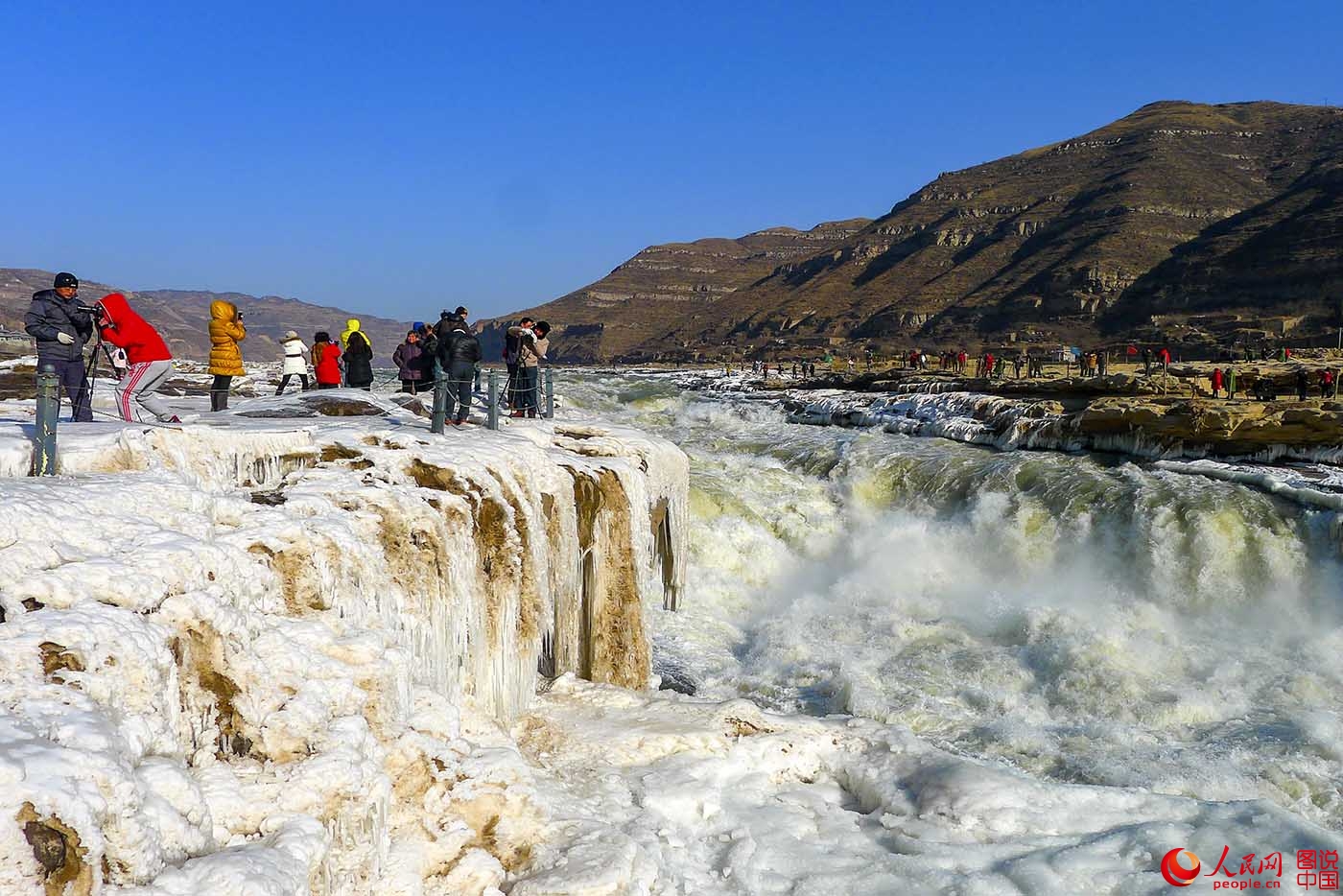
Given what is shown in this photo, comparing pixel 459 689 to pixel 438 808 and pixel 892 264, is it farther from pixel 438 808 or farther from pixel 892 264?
pixel 892 264

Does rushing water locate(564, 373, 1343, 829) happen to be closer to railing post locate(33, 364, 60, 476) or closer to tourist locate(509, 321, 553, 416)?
tourist locate(509, 321, 553, 416)

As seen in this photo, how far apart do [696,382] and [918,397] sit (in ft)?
94.5

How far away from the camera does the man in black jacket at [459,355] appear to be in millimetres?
10359

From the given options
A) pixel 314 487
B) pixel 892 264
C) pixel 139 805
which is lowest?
pixel 139 805

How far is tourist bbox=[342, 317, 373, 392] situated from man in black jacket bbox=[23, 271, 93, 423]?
5639mm

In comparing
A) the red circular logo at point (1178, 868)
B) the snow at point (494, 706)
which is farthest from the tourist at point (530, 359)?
the red circular logo at point (1178, 868)

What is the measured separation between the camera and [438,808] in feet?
16.2

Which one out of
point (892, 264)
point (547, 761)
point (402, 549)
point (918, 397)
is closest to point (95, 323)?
point (402, 549)

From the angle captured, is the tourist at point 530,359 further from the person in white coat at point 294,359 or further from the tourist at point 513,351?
the person in white coat at point 294,359

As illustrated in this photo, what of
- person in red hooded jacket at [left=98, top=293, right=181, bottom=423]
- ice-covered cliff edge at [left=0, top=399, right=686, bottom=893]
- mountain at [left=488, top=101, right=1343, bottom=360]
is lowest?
ice-covered cliff edge at [left=0, top=399, right=686, bottom=893]

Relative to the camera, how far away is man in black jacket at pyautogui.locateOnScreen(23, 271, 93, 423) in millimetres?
7215

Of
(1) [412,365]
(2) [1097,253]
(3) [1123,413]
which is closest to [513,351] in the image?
(1) [412,365]

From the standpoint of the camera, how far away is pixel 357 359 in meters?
13.5

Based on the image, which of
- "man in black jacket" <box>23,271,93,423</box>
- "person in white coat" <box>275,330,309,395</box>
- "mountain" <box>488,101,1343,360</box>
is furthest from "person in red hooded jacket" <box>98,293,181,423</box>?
"mountain" <box>488,101,1343,360</box>
